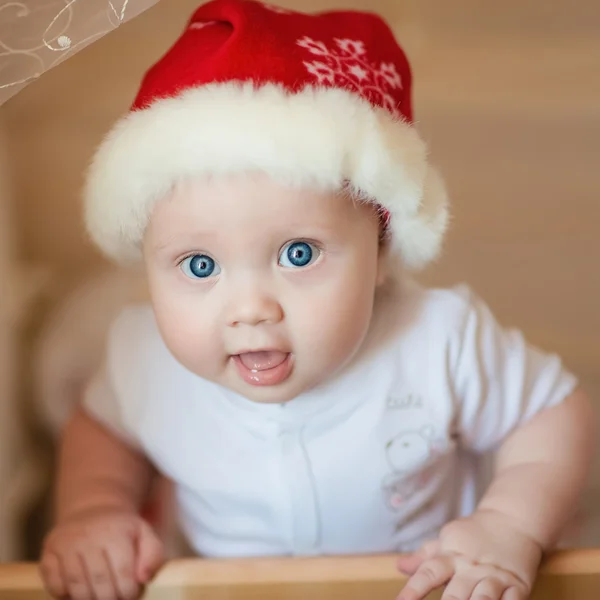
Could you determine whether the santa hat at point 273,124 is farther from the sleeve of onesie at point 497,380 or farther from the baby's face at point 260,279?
the sleeve of onesie at point 497,380

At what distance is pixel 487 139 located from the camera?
1.31 meters

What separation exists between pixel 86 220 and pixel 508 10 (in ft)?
Result: 2.59

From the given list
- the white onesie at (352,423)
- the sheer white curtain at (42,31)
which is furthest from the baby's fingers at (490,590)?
the sheer white curtain at (42,31)

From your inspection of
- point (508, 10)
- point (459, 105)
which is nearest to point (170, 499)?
point (459, 105)

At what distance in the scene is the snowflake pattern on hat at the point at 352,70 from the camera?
2.22 ft

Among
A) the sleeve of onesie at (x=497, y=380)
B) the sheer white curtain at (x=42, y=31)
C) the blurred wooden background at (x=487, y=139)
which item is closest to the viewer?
the sheer white curtain at (x=42, y=31)

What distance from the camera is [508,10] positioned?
1.28 meters

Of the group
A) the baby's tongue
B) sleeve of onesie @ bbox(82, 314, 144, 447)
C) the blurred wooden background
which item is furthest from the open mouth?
the blurred wooden background

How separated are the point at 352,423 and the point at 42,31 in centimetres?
44

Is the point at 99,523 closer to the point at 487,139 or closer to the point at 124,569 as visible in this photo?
the point at 124,569

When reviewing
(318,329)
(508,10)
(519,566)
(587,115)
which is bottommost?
(519,566)

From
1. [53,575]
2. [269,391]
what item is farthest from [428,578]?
[53,575]

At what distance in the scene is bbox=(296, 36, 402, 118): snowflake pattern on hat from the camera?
68 cm

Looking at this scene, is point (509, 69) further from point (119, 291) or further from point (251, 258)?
point (251, 258)
